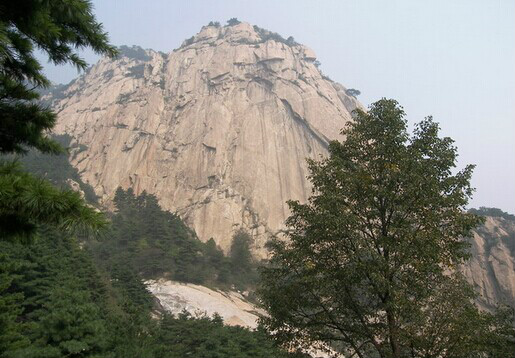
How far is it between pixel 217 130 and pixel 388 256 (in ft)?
185

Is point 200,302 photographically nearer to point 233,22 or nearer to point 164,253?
point 164,253

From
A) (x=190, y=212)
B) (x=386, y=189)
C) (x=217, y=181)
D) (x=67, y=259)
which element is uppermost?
(x=217, y=181)

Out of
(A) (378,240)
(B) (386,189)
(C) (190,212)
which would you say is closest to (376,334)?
(A) (378,240)

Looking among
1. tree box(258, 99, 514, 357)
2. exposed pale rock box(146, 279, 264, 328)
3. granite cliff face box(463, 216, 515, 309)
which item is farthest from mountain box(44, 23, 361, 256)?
tree box(258, 99, 514, 357)

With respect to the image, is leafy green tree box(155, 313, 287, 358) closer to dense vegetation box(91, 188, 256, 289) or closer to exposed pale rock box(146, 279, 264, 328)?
exposed pale rock box(146, 279, 264, 328)

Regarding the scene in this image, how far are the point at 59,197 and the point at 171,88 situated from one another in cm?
7294

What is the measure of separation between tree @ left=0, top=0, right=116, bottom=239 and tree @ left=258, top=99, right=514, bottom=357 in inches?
241

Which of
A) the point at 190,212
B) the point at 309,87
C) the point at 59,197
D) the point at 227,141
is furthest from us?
the point at 309,87

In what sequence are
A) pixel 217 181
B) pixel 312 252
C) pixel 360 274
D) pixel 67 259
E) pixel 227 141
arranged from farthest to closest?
pixel 227 141 < pixel 217 181 < pixel 67 259 < pixel 312 252 < pixel 360 274

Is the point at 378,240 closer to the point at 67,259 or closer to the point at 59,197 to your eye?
the point at 59,197

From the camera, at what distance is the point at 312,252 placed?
10070mm

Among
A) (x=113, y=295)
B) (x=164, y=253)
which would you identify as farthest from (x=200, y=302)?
(x=113, y=295)

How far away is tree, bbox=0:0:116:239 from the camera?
3.28 meters

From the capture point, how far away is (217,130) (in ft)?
211
